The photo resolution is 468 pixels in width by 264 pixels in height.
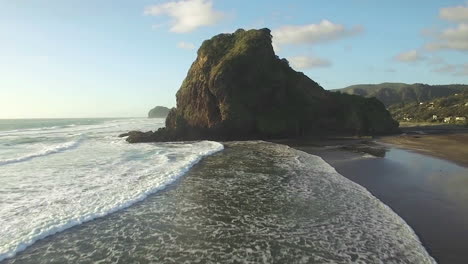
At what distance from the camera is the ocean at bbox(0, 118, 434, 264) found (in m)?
9.14

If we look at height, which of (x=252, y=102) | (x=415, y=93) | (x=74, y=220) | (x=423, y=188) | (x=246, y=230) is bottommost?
(x=423, y=188)

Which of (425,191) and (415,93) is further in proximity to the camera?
(415,93)

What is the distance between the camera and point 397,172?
19.6 m

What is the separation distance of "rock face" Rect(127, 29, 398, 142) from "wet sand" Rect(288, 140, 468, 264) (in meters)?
18.9

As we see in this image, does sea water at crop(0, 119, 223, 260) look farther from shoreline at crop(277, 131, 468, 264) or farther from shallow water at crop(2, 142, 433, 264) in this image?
shoreline at crop(277, 131, 468, 264)

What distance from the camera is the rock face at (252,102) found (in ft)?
147

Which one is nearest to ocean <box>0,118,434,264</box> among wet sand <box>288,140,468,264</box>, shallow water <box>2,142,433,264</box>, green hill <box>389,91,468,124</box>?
shallow water <box>2,142,433,264</box>

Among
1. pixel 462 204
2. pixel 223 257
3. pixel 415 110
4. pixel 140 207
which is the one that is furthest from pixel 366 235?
pixel 415 110

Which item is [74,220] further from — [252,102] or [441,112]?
[441,112]

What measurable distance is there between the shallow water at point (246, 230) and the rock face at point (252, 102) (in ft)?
91.4

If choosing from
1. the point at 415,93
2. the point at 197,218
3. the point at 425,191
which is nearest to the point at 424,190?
the point at 425,191

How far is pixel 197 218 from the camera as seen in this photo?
39.6ft

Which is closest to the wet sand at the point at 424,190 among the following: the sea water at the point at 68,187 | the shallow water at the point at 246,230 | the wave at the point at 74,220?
the shallow water at the point at 246,230

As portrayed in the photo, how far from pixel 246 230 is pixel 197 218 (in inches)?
78.3
